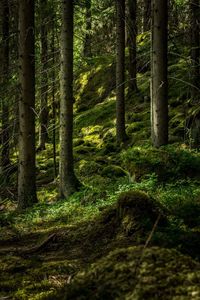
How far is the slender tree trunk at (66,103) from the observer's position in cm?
1198

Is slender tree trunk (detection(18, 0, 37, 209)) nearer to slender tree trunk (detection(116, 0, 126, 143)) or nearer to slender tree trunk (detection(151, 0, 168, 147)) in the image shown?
slender tree trunk (detection(151, 0, 168, 147))

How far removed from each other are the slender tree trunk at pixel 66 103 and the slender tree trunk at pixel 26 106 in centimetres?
99

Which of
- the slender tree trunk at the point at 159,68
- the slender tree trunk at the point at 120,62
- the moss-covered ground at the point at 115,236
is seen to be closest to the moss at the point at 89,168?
the moss-covered ground at the point at 115,236

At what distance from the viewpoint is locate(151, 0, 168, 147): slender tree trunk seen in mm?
11336

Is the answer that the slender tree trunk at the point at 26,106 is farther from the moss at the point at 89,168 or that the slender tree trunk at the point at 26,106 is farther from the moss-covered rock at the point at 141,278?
the moss-covered rock at the point at 141,278

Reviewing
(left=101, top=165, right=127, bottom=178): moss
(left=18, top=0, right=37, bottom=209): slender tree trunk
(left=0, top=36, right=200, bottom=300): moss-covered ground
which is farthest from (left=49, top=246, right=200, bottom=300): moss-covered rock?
(left=101, top=165, right=127, bottom=178): moss

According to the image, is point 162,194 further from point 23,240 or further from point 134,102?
point 134,102

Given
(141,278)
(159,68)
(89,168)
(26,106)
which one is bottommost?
(89,168)

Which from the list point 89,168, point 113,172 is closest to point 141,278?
point 113,172

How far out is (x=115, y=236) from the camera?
5.73 meters

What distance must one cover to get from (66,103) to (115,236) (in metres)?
7.06

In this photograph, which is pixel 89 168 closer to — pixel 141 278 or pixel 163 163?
pixel 163 163

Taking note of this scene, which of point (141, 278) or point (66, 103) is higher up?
point (66, 103)

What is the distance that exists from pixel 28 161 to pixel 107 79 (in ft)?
53.6
